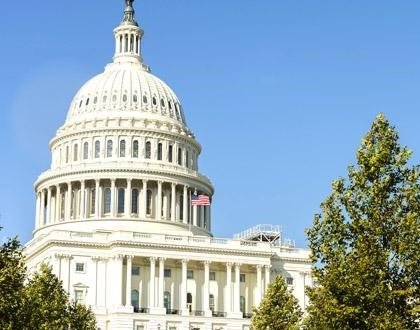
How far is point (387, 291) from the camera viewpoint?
67.8 metres

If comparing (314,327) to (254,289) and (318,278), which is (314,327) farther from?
(254,289)

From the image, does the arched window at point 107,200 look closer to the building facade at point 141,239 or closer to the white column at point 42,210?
the building facade at point 141,239

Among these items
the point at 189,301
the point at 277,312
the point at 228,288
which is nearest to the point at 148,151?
the point at 228,288

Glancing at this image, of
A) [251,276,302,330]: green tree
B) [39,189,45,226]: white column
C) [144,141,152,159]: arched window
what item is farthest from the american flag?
[251,276,302,330]: green tree

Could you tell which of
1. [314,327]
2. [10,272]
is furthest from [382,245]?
[10,272]

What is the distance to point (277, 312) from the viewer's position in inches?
4245

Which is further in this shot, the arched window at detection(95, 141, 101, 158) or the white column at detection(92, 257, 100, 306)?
the arched window at detection(95, 141, 101, 158)

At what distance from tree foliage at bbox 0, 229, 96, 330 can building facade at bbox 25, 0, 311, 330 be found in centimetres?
4181

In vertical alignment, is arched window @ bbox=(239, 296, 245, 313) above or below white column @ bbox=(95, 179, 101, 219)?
below

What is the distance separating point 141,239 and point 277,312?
2430 inches

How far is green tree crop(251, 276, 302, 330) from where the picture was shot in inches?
4198

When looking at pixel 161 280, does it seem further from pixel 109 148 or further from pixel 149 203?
pixel 109 148

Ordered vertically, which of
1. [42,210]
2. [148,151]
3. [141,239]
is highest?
[148,151]

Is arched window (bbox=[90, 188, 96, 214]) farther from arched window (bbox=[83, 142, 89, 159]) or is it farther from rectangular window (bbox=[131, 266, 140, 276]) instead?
rectangular window (bbox=[131, 266, 140, 276])
